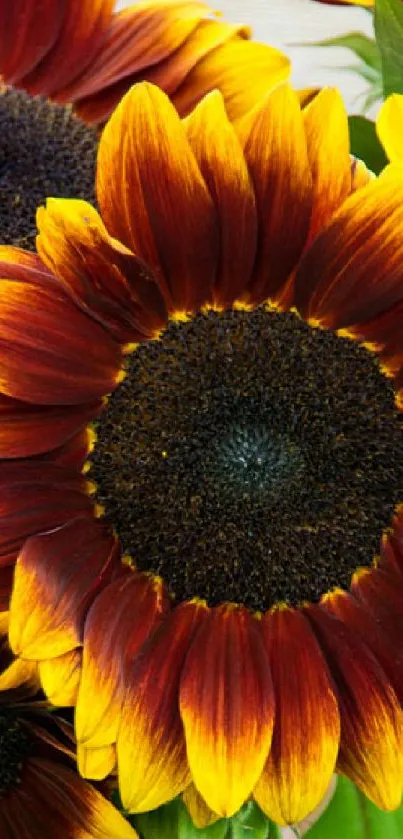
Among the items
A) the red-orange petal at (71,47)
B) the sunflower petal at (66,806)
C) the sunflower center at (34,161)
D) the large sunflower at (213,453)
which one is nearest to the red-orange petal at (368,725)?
the large sunflower at (213,453)

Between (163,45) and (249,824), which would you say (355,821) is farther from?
(163,45)

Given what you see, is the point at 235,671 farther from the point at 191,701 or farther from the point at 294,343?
the point at 294,343

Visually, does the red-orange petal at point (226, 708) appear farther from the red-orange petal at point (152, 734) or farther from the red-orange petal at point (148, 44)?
the red-orange petal at point (148, 44)

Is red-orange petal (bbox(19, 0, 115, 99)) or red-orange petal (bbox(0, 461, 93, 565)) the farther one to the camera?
red-orange petal (bbox(19, 0, 115, 99))

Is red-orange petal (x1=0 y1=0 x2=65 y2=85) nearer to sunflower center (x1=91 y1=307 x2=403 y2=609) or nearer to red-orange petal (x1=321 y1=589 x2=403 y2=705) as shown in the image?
sunflower center (x1=91 y1=307 x2=403 y2=609)

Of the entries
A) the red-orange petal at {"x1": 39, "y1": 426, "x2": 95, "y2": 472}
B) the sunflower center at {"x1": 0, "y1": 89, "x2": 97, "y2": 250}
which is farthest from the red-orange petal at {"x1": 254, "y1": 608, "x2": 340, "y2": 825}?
the sunflower center at {"x1": 0, "y1": 89, "x2": 97, "y2": 250}

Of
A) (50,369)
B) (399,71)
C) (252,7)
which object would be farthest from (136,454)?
(252,7)
